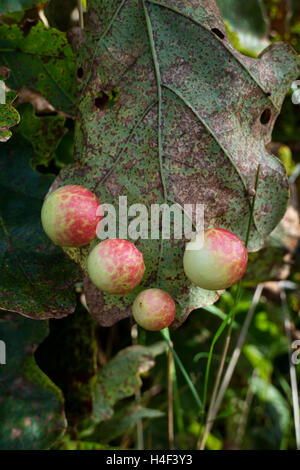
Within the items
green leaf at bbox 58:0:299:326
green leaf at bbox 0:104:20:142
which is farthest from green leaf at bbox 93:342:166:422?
green leaf at bbox 0:104:20:142

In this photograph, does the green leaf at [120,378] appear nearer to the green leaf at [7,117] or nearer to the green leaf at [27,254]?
the green leaf at [27,254]

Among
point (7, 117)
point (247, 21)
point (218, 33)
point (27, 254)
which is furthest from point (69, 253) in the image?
point (247, 21)

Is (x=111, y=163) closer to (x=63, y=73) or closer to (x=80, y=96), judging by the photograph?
(x=80, y=96)

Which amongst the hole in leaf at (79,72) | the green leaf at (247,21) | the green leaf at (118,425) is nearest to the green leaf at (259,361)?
the green leaf at (118,425)

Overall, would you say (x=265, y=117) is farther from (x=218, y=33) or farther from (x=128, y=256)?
(x=128, y=256)

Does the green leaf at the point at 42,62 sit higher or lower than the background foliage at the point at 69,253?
higher

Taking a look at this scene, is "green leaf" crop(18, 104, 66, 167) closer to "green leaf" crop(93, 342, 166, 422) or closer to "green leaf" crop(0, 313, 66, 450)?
"green leaf" crop(0, 313, 66, 450)

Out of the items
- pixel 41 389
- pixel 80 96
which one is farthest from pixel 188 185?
pixel 41 389
